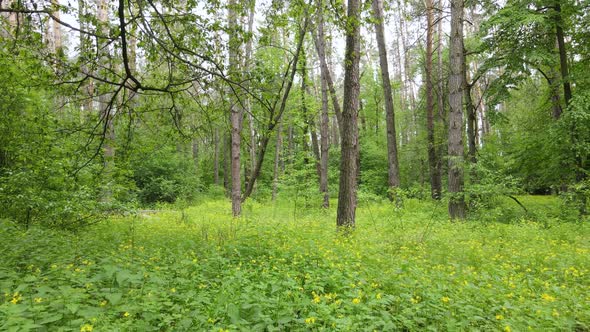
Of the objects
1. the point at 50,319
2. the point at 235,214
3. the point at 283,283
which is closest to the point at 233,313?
the point at 283,283

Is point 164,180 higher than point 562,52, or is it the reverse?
point 562,52

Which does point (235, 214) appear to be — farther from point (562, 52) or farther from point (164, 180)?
point (562, 52)

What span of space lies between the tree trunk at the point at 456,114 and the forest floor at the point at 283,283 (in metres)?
3.67

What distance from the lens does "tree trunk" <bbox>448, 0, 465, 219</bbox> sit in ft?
32.7

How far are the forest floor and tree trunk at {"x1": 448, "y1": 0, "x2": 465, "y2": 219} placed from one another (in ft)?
12.0

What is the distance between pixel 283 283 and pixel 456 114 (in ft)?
28.5

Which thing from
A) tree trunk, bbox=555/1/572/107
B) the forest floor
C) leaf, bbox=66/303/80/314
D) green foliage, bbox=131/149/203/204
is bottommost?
the forest floor

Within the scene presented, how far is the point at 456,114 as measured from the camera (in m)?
10.0

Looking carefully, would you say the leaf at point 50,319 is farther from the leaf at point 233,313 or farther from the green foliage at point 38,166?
the green foliage at point 38,166

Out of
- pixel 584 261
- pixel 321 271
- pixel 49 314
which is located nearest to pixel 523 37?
pixel 584 261

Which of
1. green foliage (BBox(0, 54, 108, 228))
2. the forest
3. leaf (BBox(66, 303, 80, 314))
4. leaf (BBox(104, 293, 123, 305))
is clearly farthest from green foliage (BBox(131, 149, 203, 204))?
leaf (BBox(66, 303, 80, 314))

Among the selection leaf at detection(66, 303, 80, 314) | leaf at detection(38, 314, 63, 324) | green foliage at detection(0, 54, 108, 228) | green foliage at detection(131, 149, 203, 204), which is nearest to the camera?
leaf at detection(38, 314, 63, 324)

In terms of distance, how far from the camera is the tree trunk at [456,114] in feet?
32.7

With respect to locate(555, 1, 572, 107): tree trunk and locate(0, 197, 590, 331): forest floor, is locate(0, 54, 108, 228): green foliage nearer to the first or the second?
locate(0, 197, 590, 331): forest floor
